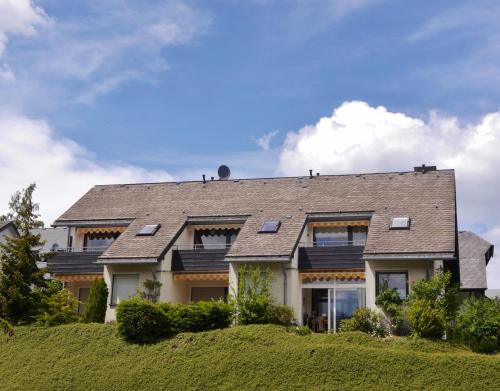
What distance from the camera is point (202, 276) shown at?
4053cm

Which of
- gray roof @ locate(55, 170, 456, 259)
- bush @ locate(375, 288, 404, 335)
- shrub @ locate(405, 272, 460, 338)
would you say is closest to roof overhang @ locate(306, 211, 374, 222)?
gray roof @ locate(55, 170, 456, 259)

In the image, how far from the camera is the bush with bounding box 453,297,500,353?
29891mm

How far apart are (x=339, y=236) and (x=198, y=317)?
12.4 meters

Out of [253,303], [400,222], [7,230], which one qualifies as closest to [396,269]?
[400,222]

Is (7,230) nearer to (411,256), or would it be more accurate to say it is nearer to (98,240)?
(98,240)

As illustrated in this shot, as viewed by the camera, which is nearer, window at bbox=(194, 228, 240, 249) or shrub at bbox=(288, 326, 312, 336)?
shrub at bbox=(288, 326, 312, 336)

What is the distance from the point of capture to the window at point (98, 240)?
45469 millimetres

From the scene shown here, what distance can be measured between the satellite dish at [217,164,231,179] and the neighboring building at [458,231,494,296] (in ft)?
61.8

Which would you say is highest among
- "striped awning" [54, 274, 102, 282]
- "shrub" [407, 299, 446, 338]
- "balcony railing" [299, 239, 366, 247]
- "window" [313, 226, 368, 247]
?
"window" [313, 226, 368, 247]

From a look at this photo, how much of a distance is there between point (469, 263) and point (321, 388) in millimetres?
32525

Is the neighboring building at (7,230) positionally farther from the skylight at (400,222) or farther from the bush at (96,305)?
the skylight at (400,222)

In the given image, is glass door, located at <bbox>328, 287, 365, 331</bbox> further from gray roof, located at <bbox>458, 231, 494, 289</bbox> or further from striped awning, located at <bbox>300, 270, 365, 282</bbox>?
gray roof, located at <bbox>458, 231, 494, 289</bbox>

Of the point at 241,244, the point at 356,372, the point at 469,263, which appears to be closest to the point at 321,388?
the point at 356,372

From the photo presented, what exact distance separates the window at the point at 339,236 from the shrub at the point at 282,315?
25.4 ft
